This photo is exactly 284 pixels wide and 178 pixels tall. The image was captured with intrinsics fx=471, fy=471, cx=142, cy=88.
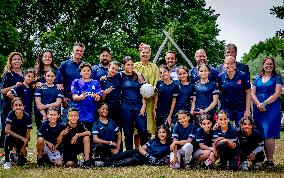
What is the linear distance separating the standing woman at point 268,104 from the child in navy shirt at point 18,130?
4.38 m

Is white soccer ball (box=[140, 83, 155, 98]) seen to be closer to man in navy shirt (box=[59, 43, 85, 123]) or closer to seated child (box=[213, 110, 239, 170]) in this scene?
man in navy shirt (box=[59, 43, 85, 123])

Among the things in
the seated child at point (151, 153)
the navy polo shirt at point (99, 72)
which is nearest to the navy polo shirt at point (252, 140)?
the seated child at point (151, 153)

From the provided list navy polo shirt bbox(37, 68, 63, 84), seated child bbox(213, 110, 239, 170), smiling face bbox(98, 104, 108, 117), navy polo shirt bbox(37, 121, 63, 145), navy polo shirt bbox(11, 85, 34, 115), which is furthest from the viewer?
navy polo shirt bbox(11, 85, 34, 115)

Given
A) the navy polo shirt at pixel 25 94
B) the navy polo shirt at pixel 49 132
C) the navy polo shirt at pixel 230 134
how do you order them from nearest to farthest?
the navy polo shirt at pixel 230 134, the navy polo shirt at pixel 49 132, the navy polo shirt at pixel 25 94

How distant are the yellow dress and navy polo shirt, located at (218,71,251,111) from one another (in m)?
1.49

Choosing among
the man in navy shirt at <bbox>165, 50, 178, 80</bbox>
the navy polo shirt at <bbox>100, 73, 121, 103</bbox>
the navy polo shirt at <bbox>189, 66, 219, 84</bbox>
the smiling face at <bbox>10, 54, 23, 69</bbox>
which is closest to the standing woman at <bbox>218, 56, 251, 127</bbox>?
the navy polo shirt at <bbox>189, 66, 219, 84</bbox>

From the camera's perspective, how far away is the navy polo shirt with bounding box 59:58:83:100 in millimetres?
9242

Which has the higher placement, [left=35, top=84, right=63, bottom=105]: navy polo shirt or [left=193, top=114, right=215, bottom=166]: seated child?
[left=35, top=84, right=63, bottom=105]: navy polo shirt

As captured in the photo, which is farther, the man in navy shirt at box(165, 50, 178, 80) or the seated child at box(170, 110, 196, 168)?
the man in navy shirt at box(165, 50, 178, 80)

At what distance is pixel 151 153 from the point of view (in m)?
8.84

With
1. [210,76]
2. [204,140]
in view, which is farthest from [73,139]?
[210,76]

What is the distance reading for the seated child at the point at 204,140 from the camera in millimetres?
8367

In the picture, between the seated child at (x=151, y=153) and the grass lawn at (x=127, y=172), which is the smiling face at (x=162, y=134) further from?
the grass lawn at (x=127, y=172)

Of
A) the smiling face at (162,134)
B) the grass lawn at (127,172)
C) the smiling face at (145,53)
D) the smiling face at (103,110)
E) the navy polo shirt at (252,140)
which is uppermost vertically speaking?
the smiling face at (145,53)
